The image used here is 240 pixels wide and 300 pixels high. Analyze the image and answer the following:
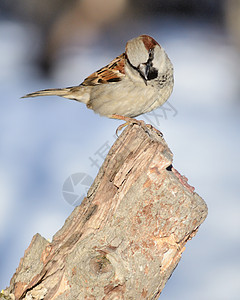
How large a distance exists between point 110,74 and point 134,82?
148mm

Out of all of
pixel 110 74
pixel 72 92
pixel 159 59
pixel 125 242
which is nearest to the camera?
pixel 125 242

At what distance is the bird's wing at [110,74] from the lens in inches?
67.1

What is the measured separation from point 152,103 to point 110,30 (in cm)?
84

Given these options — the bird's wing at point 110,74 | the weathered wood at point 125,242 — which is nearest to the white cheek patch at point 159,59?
the bird's wing at point 110,74

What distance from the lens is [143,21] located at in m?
2.38

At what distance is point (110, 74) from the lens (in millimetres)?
1737

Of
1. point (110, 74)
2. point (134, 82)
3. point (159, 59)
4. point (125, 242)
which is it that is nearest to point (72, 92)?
point (110, 74)

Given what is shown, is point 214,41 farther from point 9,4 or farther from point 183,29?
point 9,4

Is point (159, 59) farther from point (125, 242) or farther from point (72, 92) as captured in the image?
point (125, 242)

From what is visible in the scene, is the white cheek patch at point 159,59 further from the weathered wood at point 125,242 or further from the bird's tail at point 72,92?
the weathered wood at point 125,242

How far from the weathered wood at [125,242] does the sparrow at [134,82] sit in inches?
22.0

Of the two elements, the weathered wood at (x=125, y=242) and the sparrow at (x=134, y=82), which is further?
the sparrow at (x=134, y=82)

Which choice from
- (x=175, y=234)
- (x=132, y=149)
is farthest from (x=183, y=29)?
(x=175, y=234)

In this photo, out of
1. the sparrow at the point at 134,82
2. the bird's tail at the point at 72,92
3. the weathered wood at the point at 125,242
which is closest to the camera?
the weathered wood at the point at 125,242
